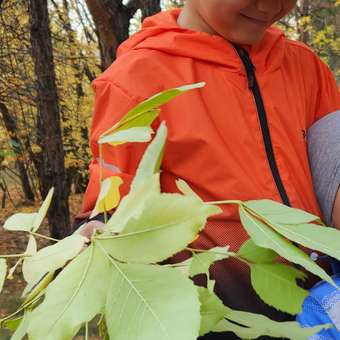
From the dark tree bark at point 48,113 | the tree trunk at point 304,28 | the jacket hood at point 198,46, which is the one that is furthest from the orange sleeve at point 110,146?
the tree trunk at point 304,28

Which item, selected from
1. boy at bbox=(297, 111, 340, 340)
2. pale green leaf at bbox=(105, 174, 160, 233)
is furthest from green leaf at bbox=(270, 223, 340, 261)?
boy at bbox=(297, 111, 340, 340)

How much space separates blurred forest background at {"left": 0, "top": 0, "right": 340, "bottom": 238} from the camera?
4.02 metres

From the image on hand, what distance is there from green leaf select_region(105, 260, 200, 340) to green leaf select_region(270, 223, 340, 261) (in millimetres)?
116

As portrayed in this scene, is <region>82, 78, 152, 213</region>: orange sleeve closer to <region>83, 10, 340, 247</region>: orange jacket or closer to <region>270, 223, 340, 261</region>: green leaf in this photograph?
<region>83, 10, 340, 247</region>: orange jacket

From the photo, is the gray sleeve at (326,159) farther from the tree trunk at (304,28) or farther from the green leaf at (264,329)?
the tree trunk at (304,28)

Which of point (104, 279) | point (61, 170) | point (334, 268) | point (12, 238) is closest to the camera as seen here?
point (104, 279)

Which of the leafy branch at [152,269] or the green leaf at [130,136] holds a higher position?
the green leaf at [130,136]

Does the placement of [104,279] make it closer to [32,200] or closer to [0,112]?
[0,112]

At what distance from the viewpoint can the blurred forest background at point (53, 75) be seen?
13.2ft

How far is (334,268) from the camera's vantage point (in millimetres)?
912

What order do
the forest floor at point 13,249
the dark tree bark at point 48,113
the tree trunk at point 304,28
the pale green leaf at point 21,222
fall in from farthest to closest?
the tree trunk at point 304,28 < the forest floor at point 13,249 < the dark tree bark at point 48,113 < the pale green leaf at point 21,222

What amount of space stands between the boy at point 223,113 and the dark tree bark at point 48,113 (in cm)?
395

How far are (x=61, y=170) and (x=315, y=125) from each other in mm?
4305

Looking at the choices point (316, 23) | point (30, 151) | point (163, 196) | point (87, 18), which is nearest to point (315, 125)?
point (163, 196)
